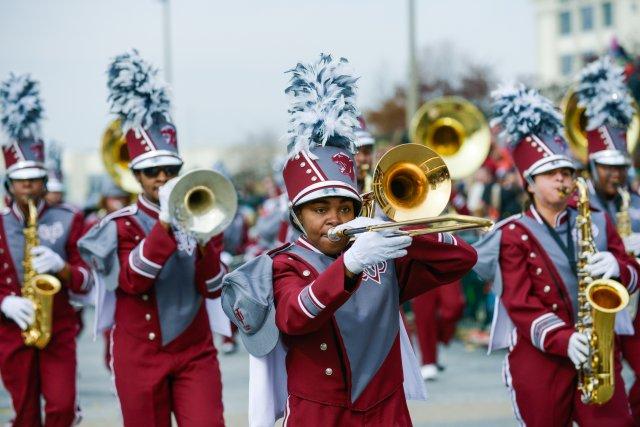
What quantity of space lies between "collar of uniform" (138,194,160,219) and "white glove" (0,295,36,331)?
50.7 inches

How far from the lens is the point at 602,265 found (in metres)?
5.75

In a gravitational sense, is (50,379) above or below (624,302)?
below

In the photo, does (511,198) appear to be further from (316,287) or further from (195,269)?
(316,287)

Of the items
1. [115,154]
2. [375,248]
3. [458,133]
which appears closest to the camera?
[375,248]

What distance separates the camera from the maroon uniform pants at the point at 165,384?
5.99 m

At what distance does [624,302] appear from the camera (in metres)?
5.49

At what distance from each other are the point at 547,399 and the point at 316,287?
221 centimetres

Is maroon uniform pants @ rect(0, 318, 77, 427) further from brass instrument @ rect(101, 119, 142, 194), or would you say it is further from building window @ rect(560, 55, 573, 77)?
building window @ rect(560, 55, 573, 77)

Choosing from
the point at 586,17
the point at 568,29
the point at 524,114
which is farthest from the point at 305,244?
the point at 568,29

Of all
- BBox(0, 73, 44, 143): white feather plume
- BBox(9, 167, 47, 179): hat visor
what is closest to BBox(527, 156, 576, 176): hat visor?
BBox(9, 167, 47, 179): hat visor

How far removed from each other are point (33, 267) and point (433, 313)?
4.51 m

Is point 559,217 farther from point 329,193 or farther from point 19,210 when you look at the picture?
point 19,210

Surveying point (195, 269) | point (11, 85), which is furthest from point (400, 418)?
point (11, 85)

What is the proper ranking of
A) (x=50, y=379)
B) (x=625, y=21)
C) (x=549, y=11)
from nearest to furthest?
(x=50, y=379) < (x=625, y=21) < (x=549, y=11)
